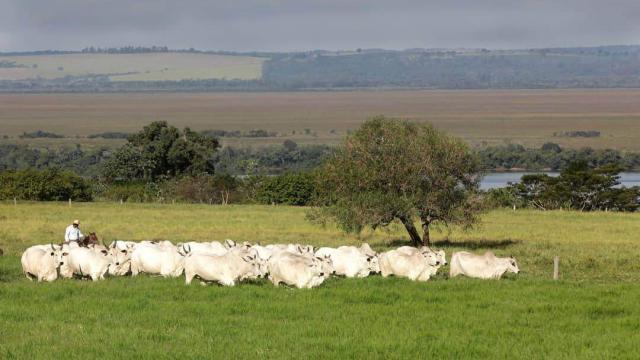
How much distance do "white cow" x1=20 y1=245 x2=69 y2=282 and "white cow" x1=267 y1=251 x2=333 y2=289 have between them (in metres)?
5.48

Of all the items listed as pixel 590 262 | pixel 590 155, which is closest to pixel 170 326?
pixel 590 262

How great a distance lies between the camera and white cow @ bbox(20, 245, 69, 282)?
26.9 metres

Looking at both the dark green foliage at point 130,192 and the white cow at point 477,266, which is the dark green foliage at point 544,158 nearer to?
the dark green foliage at point 130,192

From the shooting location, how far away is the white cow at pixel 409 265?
1073 inches

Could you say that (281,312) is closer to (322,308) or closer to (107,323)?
(322,308)

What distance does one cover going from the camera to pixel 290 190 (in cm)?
7656

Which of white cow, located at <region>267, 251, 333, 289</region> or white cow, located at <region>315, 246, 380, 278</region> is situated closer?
white cow, located at <region>267, 251, 333, 289</region>

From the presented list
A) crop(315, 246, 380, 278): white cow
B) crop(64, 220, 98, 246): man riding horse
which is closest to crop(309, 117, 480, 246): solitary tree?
crop(315, 246, 380, 278): white cow

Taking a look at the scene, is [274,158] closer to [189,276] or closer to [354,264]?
[354,264]

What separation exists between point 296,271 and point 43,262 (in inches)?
→ 258

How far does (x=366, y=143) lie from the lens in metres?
41.2

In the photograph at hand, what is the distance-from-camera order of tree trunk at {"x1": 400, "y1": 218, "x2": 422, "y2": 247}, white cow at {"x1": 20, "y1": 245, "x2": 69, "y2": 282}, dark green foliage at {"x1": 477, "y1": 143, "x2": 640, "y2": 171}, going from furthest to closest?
dark green foliage at {"x1": 477, "y1": 143, "x2": 640, "y2": 171} < tree trunk at {"x1": 400, "y1": 218, "x2": 422, "y2": 247} < white cow at {"x1": 20, "y1": 245, "x2": 69, "y2": 282}

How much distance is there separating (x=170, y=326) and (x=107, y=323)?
1.30m

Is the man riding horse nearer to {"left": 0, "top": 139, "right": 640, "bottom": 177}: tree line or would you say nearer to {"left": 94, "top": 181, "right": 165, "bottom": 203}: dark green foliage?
{"left": 94, "top": 181, "right": 165, "bottom": 203}: dark green foliage
